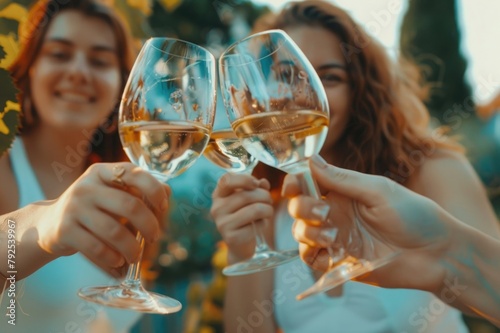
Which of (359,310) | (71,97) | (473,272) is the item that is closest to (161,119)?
(473,272)

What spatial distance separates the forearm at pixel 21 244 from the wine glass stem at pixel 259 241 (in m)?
0.27

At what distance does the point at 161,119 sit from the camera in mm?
548

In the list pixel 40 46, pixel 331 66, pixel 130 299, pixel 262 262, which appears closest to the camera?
pixel 130 299

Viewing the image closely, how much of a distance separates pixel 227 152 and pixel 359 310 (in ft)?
2.50

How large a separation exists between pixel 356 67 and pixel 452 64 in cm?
122

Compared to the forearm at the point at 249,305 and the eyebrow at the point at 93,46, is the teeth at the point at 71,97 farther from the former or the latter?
the forearm at the point at 249,305

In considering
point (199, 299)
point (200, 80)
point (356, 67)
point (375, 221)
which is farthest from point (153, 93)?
point (199, 299)

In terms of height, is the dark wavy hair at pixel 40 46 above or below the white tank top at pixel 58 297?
above

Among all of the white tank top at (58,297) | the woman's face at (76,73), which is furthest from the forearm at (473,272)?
the woman's face at (76,73)

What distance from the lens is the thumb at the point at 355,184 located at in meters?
0.62

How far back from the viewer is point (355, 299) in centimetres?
133

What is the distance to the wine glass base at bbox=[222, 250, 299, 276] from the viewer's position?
0.62 meters

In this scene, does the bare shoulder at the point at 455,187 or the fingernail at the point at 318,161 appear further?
the bare shoulder at the point at 455,187

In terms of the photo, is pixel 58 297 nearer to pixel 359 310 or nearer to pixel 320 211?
pixel 359 310
